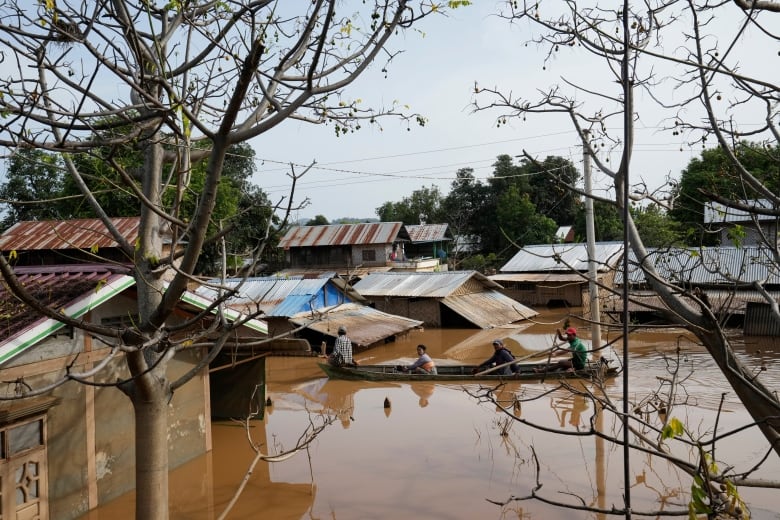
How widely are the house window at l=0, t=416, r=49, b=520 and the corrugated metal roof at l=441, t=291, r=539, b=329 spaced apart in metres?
17.7

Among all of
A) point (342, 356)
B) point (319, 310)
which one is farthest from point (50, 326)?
point (319, 310)

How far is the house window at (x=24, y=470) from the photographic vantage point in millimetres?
6336

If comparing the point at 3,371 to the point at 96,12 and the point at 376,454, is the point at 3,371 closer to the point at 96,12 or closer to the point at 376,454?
the point at 96,12

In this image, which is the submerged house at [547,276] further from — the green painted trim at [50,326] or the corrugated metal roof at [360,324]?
the green painted trim at [50,326]

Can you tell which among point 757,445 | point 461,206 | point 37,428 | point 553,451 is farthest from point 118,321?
point 461,206

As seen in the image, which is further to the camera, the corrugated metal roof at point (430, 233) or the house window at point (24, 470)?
the corrugated metal roof at point (430, 233)

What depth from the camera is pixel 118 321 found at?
8750 millimetres

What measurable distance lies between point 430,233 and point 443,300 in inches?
860

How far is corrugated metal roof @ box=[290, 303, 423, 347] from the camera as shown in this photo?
1872cm

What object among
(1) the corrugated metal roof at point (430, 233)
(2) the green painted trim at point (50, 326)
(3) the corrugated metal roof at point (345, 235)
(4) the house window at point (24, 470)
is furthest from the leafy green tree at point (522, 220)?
(4) the house window at point (24, 470)

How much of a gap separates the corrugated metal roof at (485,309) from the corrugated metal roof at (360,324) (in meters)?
2.58

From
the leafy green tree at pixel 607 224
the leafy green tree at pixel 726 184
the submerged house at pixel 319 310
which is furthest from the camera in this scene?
the leafy green tree at pixel 607 224

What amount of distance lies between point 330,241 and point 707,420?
27.8m

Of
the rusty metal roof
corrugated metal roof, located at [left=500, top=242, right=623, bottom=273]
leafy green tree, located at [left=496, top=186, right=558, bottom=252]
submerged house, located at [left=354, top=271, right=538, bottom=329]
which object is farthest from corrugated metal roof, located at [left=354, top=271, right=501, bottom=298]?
the rusty metal roof
